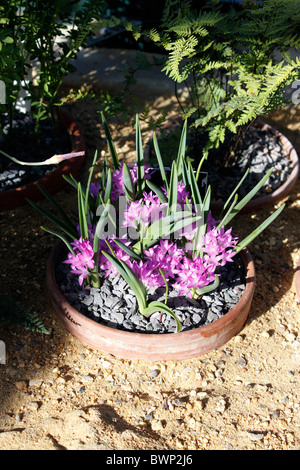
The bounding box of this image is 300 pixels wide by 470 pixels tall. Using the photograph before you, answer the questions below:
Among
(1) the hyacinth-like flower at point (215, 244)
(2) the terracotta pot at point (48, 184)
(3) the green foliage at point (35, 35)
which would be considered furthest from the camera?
(2) the terracotta pot at point (48, 184)

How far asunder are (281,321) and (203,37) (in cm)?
161

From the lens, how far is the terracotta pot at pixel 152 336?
245 centimetres

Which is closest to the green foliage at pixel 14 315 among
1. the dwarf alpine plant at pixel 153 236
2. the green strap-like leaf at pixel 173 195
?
the dwarf alpine plant at pixel 153 236

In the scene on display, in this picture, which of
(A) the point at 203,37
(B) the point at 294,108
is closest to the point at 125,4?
(B) the point at 294,108

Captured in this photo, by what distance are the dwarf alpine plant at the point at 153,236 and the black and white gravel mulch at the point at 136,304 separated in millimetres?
71

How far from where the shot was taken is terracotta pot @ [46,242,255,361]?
2.45 meters

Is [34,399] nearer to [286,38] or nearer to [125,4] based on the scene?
[286,38]

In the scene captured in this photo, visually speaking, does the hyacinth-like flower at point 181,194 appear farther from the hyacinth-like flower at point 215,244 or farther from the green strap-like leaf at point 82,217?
the green strap-like leaf at point 82,217

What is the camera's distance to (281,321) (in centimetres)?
282

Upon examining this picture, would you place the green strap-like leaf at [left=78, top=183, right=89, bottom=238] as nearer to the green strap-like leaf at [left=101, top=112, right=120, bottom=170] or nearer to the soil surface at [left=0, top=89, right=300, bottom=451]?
the green strap-like leaf at [left=101, top=112, right=120, bottom=170]

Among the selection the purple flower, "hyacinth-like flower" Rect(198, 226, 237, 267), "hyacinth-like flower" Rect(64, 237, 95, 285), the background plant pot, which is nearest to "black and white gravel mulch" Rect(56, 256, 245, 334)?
"hyacinth-like flower" Rect(64, 237, 95, 285)

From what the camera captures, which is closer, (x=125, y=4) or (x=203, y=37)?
(x=203, y=37)

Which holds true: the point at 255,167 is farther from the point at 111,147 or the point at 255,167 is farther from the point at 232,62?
the point at 111,147

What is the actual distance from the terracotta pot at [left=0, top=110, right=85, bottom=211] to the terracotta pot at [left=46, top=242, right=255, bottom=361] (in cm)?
88
